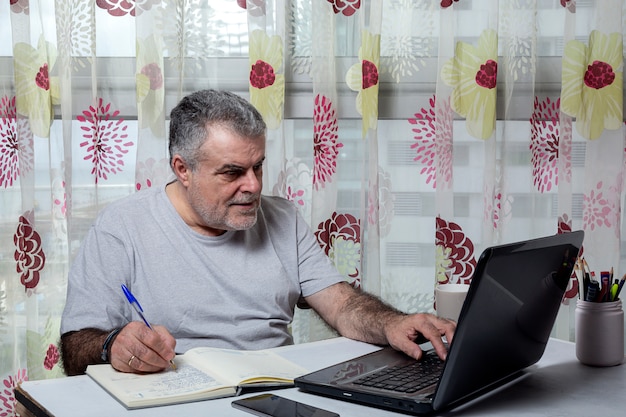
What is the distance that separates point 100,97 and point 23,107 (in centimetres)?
21

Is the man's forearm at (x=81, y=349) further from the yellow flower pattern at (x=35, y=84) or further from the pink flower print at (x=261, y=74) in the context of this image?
the pink flower print at (x=261, y=74)

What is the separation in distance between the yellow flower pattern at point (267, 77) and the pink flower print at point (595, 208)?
2.98 feet

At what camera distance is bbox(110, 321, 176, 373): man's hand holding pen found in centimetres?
129

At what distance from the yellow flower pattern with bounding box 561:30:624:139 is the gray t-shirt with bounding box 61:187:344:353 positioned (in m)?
1.00

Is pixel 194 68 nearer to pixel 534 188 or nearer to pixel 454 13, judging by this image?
pixel 454 13

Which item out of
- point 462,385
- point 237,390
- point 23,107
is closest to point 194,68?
point 23,107

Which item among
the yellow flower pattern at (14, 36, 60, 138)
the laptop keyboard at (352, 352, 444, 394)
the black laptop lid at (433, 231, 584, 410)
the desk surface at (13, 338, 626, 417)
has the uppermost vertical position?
the yellow flower pattern at (14, 36, 60, 138)

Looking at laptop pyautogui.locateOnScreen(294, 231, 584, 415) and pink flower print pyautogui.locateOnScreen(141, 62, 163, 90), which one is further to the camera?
pink flower print pyautogui.locateOnScreen(141, 62, 163, 90)

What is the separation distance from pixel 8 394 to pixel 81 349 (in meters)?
0.83

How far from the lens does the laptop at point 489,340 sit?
1.06 meters

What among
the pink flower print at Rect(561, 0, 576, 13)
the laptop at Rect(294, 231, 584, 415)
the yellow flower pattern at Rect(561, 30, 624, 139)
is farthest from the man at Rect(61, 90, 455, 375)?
the pink flower print at Rect(561, 0, 576, 13)

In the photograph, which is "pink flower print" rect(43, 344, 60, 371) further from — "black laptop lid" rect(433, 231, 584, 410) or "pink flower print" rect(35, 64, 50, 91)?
"black laptop lid" rect(433, 231, 584, 410)

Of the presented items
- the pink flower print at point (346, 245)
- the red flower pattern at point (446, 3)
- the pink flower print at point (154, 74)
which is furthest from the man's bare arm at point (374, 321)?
the red flower pattern at point (446, 3)

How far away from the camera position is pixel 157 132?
2178mm
